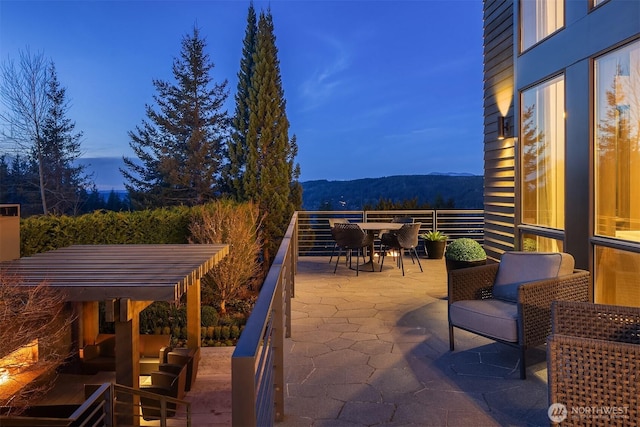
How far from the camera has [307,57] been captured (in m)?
27.8

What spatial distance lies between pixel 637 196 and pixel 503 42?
3357mm

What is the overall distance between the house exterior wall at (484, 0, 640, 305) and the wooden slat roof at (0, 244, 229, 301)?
3655mm

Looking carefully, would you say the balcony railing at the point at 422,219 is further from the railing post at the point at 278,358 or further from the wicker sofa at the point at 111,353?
the railing post at the point at 278,358

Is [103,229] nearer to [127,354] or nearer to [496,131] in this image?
[127,354]

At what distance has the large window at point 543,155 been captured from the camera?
4832mm

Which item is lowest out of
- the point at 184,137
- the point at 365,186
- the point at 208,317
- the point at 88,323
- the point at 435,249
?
the point at 208,317

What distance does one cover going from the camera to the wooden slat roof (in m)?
3.40

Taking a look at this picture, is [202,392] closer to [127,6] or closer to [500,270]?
[500,270]

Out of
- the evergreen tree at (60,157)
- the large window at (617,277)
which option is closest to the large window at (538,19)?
the large window at (617,277)

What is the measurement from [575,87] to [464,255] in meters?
2.02

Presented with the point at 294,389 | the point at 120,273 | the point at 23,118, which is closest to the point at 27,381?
the point at 120,273

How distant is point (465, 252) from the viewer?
5047mm

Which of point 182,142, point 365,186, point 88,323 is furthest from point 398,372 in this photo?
point 365,186

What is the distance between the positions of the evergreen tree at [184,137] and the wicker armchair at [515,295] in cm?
1370
